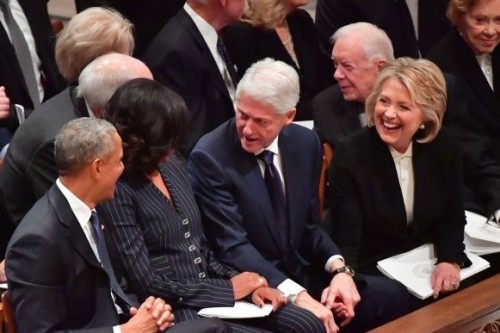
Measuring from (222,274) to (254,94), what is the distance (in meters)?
0.58

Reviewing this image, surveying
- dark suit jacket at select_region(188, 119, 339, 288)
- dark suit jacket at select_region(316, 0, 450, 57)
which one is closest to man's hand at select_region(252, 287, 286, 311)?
dark suit jacket at select_region(188, 119, 339, 288)

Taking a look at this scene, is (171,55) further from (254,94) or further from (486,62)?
(486,62)

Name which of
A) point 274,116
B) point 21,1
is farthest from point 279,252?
point 21,1

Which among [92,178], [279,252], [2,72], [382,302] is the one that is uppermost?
[92,178]

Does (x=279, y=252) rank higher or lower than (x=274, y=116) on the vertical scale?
lower

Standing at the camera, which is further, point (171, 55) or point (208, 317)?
point (171, 55)

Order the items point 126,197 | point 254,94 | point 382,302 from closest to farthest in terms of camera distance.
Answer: point 126,197 < point 254,94 < point 382,302

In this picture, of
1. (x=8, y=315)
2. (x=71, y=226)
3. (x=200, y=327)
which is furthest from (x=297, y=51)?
(x=8, y=315)

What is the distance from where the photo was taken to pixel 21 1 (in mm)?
4059

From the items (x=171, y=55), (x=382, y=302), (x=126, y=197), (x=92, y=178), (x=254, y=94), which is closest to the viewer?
(x=92, y=178)

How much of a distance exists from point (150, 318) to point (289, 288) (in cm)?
59

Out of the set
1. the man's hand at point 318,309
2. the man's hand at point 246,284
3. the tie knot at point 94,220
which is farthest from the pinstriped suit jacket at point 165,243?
the man's hand at point 318,309

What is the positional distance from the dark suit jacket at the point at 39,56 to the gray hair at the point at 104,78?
88cm

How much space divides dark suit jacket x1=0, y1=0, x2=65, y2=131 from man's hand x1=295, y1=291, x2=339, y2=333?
57.4 inches
